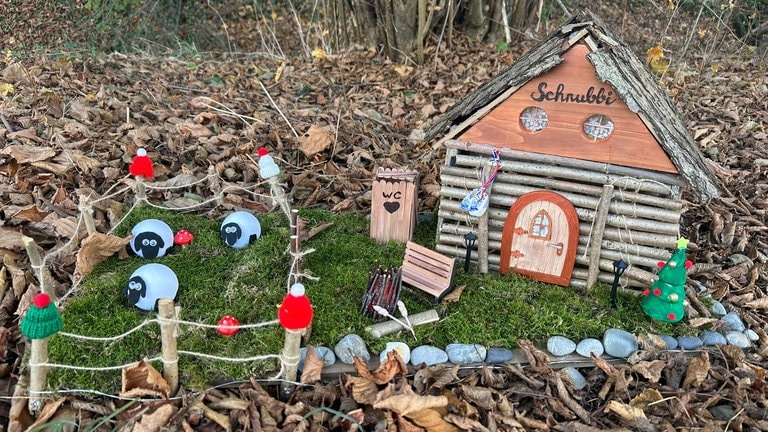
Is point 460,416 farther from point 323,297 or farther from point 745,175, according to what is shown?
point 745,175

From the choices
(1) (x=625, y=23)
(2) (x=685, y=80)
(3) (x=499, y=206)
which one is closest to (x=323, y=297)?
(3) (x=499, y=206)

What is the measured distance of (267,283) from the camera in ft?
11.8

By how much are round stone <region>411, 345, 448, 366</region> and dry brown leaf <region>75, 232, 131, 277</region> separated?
2031 millimetres

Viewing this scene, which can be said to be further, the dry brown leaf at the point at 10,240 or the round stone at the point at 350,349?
the dry brown leaf at the point at 10,240

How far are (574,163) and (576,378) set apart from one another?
4.14ft

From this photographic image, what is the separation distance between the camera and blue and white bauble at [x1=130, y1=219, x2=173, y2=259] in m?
3.76

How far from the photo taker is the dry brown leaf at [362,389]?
9.36 ft

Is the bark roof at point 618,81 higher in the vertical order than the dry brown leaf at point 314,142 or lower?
higher

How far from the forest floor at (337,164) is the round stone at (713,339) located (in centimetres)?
8

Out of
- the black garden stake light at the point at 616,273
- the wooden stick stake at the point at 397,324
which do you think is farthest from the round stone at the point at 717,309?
the wooden stick stake at the point at 397,324

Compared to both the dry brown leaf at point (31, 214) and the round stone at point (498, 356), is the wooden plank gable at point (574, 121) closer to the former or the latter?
the round stone at point (498, 356)

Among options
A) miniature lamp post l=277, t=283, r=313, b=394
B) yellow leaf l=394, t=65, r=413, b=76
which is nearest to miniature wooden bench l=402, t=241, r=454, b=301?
miniature lamp post l=277, t=283, r=313, b=394

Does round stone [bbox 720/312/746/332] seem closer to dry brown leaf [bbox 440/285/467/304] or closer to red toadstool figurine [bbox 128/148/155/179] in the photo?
dry brown leaf [bbox 440/285/467/304]

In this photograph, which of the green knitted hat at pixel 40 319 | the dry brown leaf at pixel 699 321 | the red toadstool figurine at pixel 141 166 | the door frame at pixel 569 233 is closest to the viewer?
the green knitted hat at pixel 40 319
